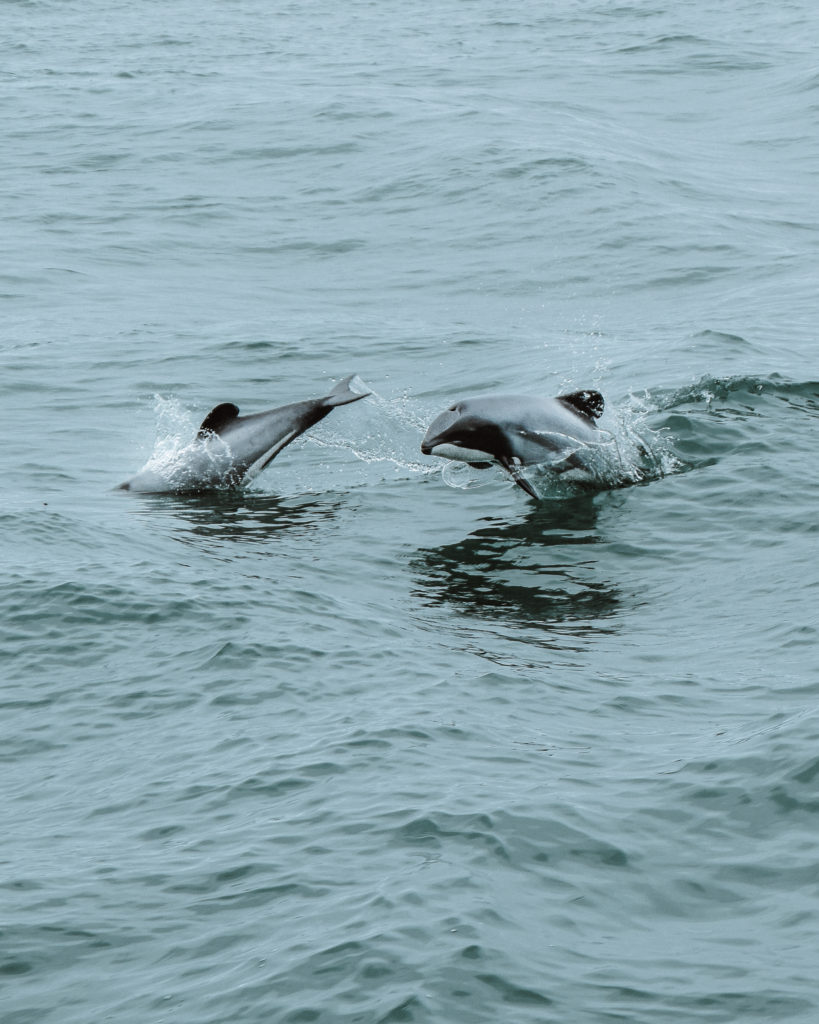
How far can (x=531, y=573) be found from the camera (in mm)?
13953

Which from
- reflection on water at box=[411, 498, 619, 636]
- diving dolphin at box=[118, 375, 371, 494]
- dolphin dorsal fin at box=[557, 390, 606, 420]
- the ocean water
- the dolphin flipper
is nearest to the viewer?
the ocean water

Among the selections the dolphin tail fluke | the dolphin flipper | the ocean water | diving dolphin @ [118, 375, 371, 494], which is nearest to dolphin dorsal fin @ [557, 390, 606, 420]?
the ocean water

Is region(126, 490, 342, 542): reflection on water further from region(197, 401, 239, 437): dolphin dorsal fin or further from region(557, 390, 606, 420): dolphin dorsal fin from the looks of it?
region(557, 390, 606, 420): dolphin dorsal fin

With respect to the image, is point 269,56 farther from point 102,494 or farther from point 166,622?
point 166,622

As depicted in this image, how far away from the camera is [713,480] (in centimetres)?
1611

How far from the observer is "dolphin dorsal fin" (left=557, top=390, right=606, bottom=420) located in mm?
15484

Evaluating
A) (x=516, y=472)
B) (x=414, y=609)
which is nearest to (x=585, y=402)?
(x=516, y=472)

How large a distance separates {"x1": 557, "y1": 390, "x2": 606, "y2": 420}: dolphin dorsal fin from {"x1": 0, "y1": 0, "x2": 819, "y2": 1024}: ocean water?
65 centimetres

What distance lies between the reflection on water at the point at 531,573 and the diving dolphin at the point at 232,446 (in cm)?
261

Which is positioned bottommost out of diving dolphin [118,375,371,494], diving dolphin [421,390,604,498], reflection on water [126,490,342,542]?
reflection on water [126,490,342,542]

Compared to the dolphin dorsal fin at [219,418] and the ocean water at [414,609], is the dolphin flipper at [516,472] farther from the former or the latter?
the dolphin dorsal fin at [219,418]

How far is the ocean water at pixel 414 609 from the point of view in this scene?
7750 mm

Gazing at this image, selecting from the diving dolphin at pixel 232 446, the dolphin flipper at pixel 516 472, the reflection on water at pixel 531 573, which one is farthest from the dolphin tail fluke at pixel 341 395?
the reflection on water at pixel 531 573

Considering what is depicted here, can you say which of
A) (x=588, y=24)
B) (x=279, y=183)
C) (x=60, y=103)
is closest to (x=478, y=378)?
(x=279, y=183)
